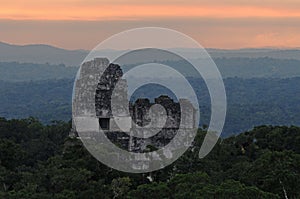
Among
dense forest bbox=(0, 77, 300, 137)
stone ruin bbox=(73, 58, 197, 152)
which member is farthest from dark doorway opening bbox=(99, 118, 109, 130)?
dense forest bbox=(0, 77, 300, 137)

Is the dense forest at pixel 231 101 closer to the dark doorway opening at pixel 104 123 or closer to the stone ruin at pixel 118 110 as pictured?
the stone ruin at pixel 118 110

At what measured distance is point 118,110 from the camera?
19.9m

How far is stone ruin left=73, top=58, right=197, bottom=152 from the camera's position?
19.8 metres

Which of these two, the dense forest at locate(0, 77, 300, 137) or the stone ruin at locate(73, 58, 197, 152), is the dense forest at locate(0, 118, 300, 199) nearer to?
the stone ruin at locate(73, 58, 197, 152)

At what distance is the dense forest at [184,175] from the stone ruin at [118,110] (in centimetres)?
102

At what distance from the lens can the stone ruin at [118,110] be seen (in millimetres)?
19812

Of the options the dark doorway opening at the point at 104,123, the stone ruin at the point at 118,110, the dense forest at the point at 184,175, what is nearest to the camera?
the dense forest at the point at 184,175

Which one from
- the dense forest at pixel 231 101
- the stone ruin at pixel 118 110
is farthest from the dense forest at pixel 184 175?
the dense forest at pixel 231 101

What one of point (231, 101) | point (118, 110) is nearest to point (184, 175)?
point (118, 110)

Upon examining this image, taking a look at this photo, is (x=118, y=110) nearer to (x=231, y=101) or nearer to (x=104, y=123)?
(x=104, y=123)

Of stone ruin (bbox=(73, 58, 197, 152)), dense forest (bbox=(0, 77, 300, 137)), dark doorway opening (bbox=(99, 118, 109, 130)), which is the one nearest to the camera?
stone ruin (bbox=(73, 58, 197, 152))

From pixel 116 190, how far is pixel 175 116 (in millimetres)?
5269

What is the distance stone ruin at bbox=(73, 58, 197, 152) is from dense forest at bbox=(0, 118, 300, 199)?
1.02 m

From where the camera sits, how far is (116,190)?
15.2m
